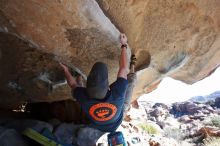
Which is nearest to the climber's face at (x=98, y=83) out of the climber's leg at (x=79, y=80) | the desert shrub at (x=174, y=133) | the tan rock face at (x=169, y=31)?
the tan rock face at (x=169, y=31)

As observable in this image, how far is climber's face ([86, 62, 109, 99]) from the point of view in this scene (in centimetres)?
409

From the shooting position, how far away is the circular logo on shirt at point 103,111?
422 cm

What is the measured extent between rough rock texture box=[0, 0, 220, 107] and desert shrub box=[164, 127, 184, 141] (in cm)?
1185

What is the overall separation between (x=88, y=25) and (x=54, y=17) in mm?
497

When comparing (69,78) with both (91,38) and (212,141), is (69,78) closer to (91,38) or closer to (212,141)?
(91,38)

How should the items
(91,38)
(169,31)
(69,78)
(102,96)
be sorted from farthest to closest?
(169,31), (69,78), (91,38), (102,96)

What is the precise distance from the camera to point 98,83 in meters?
4.06

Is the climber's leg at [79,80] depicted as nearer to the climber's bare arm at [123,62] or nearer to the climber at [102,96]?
the climber at [102,96]

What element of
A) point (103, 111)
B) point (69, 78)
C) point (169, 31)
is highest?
point (169, 31)

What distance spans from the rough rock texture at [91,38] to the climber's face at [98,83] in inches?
27.0

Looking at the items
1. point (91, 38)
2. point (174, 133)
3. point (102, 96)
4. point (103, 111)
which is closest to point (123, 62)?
point (91, 38)

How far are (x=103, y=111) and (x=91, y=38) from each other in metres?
1.19

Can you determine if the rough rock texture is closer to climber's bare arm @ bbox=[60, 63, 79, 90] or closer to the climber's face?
climber's bare arm @ bbox=[60, 63, 79, 90]

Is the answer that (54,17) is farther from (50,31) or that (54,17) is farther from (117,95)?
(117,95)
